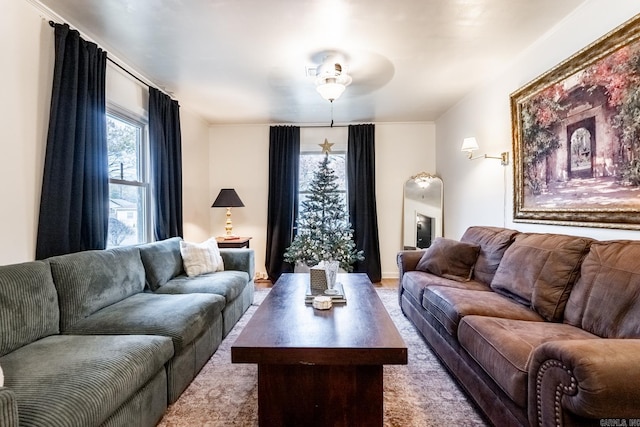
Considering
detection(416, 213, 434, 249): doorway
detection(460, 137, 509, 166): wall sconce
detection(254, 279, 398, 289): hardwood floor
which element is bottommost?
detection(254, 279, 398, 289): hardwood floor

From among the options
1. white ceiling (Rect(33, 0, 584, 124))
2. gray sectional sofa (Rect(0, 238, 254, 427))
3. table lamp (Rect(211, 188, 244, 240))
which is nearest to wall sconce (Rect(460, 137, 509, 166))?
white ceiling (Rect(33, 0, 584, 124))

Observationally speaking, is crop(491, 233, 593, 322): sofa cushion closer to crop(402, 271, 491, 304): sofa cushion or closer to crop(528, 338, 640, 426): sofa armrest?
crop(402, 271, 491, 304): sofa cushion

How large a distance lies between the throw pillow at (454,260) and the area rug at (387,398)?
2.84 ft

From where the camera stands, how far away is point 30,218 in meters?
2.17

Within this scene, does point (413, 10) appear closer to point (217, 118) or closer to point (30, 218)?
point (30, 218)

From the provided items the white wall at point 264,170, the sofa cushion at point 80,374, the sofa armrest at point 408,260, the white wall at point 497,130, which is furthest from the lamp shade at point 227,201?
the white wall at point 497,130

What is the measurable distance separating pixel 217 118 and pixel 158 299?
10.9 feet

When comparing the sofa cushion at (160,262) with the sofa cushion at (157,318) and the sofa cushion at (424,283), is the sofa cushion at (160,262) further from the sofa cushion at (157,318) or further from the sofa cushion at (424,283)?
the sofa cushion at (424,283)

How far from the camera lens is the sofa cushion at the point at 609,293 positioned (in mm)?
1555

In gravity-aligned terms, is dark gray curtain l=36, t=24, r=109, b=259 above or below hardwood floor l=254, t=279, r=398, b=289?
above

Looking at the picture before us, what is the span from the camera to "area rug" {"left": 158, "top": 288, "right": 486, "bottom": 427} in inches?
71.2

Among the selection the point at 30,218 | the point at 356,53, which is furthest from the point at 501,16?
the point at 30,218

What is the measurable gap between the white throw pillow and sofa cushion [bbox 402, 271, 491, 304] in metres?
1.99

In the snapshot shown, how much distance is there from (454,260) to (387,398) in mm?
1575
